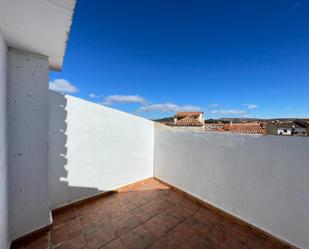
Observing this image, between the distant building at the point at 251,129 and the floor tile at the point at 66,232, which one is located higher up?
the distant building at the point at 251,129

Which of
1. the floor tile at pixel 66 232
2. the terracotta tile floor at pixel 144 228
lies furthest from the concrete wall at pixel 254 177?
the floor tile at pixel 66 232

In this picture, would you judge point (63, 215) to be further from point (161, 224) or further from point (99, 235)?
point (161, 224)

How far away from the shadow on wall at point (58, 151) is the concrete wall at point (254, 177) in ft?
8.70

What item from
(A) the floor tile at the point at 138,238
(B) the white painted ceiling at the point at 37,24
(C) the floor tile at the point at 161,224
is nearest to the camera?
(B) the white painted ceiling at the point at 37,24

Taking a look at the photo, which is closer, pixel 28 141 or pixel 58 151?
pixel 28 141

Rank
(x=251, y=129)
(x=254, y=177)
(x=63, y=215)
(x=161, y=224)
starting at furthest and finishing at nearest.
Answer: (x=251, y=129) → (x=63, y=215) → (x=161, y=224) → (x=254, y=177)

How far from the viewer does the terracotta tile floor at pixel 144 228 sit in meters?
1.89

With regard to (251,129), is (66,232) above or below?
below

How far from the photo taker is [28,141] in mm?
1885

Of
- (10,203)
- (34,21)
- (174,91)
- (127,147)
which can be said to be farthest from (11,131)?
(174,91)

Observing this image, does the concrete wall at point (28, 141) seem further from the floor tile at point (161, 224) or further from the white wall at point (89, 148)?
the floor tile at point (161, 224)

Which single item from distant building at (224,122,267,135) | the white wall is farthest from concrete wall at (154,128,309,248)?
distant building at (224,122,267,135)

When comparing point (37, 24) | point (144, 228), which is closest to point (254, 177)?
point (144, 228)

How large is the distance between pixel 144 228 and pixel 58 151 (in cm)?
213
